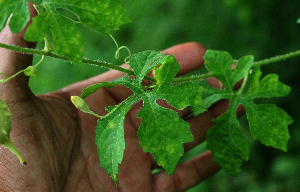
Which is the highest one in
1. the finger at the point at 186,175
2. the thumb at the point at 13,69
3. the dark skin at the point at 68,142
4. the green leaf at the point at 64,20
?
the green leaf at the point at 64,20

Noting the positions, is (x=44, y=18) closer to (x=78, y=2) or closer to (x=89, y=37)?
(x=78, y=2)

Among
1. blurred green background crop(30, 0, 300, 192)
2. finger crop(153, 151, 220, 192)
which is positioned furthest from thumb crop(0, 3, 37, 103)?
blurred green background crop(30, 0, 300, 192)

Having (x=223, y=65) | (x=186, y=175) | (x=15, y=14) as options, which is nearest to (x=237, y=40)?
(x=223, y=65)

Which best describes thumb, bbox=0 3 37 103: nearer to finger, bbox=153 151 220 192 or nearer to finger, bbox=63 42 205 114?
finger, bbox=63 42 205 114

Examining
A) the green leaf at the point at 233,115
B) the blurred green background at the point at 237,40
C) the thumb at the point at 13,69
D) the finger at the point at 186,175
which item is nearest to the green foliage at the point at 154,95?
the green leaf at the point at 233,115

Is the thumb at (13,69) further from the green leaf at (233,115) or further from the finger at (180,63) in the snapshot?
the green leaf at (233,115)

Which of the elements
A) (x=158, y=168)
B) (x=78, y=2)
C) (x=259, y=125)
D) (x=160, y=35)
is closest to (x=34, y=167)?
(x=78, y=2)
